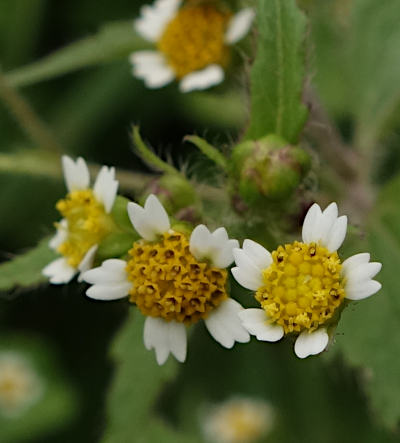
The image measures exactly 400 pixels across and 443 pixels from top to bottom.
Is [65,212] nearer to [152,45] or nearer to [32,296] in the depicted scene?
[152,45]

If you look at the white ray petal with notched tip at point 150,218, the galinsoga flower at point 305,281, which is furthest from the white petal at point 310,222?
the white ray petal with notched tip at point 150,218

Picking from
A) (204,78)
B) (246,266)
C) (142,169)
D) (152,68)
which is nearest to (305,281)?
(246,266)

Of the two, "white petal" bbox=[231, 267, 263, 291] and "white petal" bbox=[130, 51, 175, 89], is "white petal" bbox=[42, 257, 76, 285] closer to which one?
"white petal" bbox=[231, 267, 263, 291]

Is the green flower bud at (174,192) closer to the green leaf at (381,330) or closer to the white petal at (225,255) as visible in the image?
the white petal at (225,255)

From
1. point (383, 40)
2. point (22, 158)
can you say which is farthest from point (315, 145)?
point (22, 158)

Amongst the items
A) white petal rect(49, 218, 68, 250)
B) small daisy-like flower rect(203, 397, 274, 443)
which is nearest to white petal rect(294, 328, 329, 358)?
white petal rect(49, 218, 68, 250)
